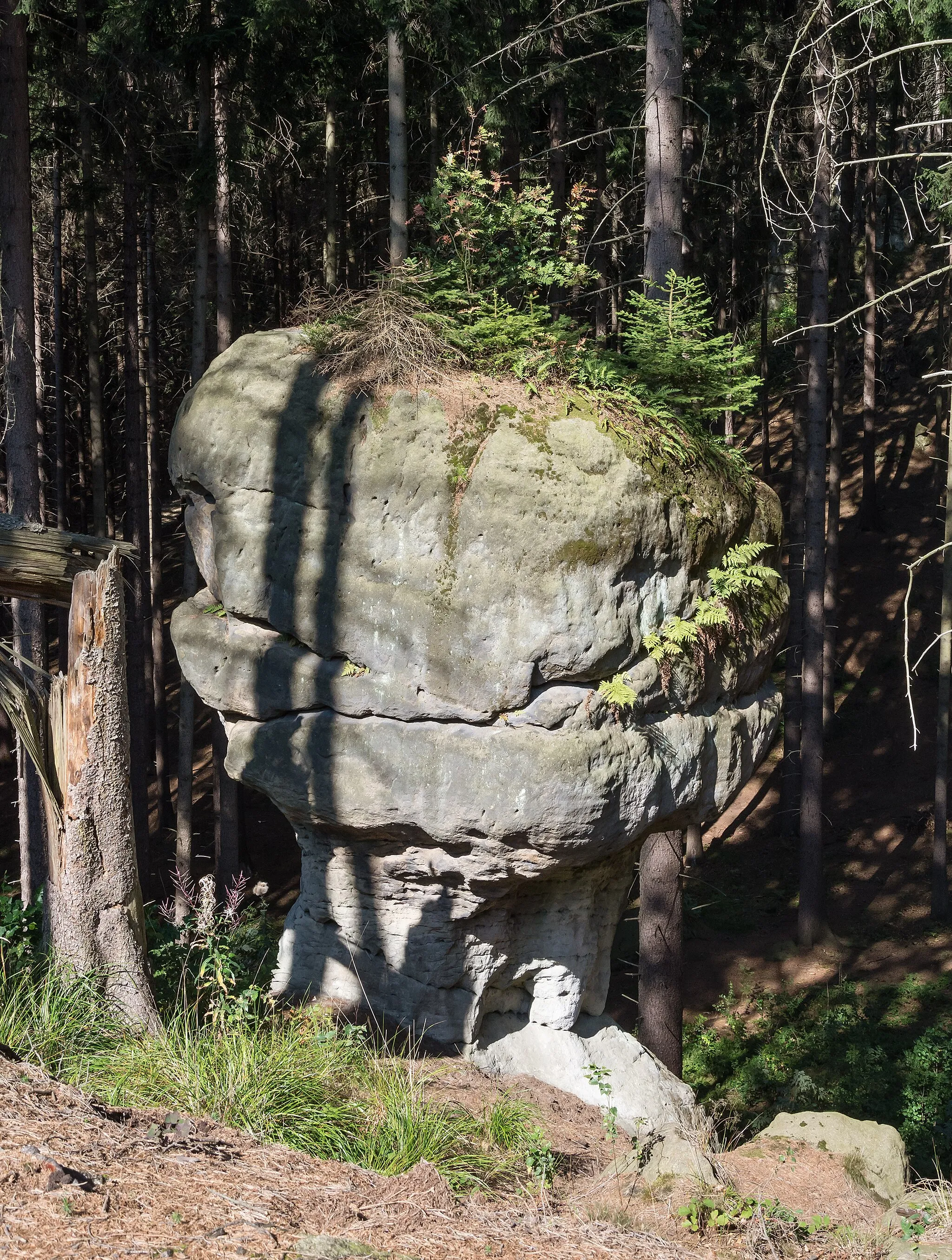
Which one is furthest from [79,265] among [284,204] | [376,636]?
[376,636]

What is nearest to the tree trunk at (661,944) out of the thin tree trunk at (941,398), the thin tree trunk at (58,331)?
the thin tree trunk at (58,331)

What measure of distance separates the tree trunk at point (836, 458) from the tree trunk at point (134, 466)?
1132cm

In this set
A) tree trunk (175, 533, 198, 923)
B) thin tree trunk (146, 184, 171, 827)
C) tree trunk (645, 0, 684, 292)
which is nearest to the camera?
A: tree trunk (645, 0, 684, 292)

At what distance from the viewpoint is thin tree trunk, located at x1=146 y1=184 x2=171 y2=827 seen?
1722cm

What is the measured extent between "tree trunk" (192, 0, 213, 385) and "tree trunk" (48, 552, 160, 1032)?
7.78 meters

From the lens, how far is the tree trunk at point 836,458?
19797 millimetres

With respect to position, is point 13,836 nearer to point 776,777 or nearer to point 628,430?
point 776,777

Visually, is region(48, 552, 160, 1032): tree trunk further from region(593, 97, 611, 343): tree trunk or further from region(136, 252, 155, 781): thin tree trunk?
region(593, 97, 611, 343): tree trunk

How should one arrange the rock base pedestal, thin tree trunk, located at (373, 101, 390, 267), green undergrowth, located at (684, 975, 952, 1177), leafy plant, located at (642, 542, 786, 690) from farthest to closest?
thin tree trunk, located at (373, 101, 390, 267)
green undergrowth, located at (684, 975, 952, 1177)
the rock base pedestal
leafy plant, located at (642, 542, 786, 690)

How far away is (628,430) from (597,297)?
12819 millimetres

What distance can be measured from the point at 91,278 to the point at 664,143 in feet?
31.6

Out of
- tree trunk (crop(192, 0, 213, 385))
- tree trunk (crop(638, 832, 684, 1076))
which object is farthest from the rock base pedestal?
tree trunk (crop(192, 0, 213, 385))

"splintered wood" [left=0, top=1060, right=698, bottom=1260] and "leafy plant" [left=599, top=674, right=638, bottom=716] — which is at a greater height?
"leafy plant" [left=599, top=674, right=638, bottom=716]

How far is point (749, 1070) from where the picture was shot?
14.1m
